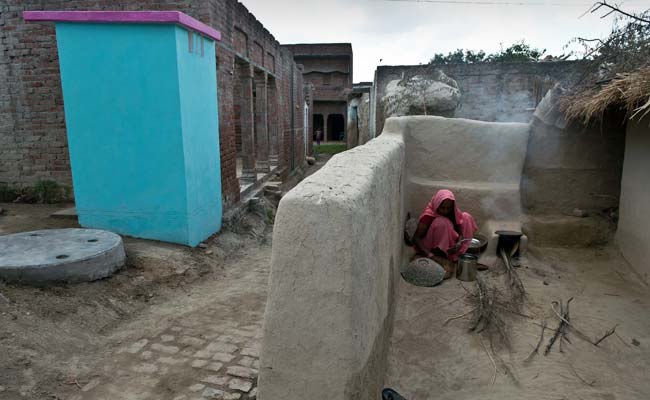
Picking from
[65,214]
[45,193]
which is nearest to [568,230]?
[65,214]

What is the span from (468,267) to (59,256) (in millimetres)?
3948

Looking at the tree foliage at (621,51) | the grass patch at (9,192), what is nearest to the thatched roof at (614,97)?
the tree foliage at (621,51)

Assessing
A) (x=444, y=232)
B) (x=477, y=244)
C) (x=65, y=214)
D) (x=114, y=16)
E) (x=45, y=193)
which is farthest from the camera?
(x=45, y=193)

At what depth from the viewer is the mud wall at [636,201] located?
14.4 ft

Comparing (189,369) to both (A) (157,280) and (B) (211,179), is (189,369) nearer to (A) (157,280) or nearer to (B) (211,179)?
(A) (157,280)

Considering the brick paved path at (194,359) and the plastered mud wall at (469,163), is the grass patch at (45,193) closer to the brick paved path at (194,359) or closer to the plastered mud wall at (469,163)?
the brick paved path at (194,359)

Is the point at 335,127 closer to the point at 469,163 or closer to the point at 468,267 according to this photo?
the point at 469,163

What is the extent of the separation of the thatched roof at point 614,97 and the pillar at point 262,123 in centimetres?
664

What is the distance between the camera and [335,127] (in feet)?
104

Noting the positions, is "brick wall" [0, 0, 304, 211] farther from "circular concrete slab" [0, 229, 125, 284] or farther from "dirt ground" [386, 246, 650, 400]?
A: "dirt ground" [386, 246, 650, 400]

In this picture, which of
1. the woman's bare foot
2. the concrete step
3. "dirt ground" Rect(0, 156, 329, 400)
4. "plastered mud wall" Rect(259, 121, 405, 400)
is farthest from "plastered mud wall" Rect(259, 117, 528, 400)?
the concrete step

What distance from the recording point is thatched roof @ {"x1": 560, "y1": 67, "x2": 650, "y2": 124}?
370 centimetres

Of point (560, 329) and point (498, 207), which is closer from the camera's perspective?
point (560, 329)

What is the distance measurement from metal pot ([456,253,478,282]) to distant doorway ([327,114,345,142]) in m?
26.9
